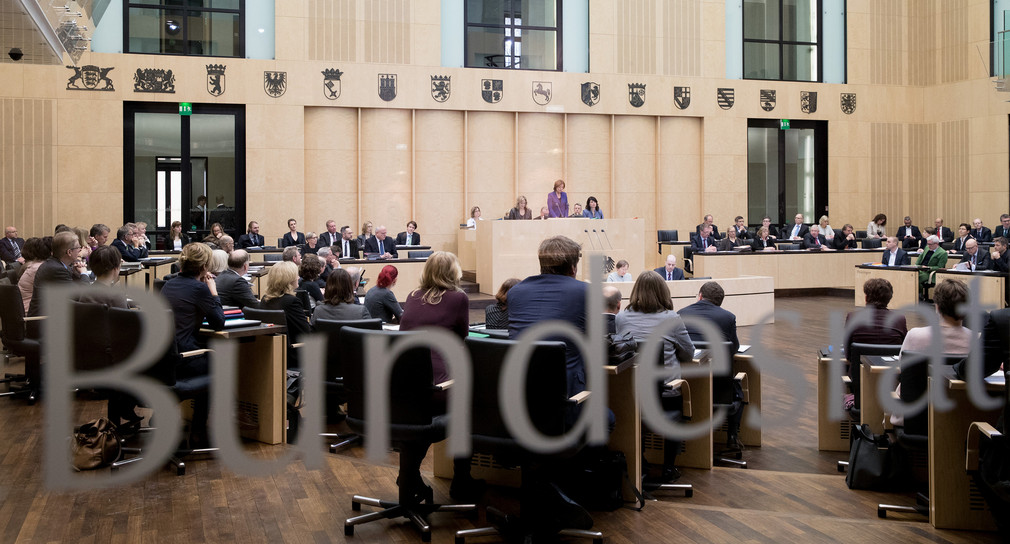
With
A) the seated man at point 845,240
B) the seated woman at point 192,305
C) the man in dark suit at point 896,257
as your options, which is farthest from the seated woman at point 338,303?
the seated man at point 845,240

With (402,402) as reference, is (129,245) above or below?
above

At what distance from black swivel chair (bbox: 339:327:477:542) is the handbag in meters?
1.58

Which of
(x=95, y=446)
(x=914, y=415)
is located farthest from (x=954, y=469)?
(x=95, y=446)

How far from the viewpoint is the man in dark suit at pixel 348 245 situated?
12844 mm

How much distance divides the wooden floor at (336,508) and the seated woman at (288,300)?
2.80 ft

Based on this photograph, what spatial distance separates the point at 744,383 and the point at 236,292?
356 centimetres

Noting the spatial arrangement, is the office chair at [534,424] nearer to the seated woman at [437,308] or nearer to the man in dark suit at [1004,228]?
the seated woman at [437,308]

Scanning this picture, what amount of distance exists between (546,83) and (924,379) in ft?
41.3

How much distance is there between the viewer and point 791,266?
14688 mm

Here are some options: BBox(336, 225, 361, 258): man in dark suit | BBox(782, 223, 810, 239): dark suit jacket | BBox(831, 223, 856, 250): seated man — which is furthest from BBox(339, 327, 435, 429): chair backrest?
BBox(782, 223, 810, 239): dark suit jacket

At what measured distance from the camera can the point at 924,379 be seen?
4152mm

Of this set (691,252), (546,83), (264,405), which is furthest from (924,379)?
(546,83)

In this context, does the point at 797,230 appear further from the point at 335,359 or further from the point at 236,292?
the point at 335,359

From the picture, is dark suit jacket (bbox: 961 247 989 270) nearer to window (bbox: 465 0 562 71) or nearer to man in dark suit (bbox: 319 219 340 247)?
window (bbox: 465 0 562 71)
